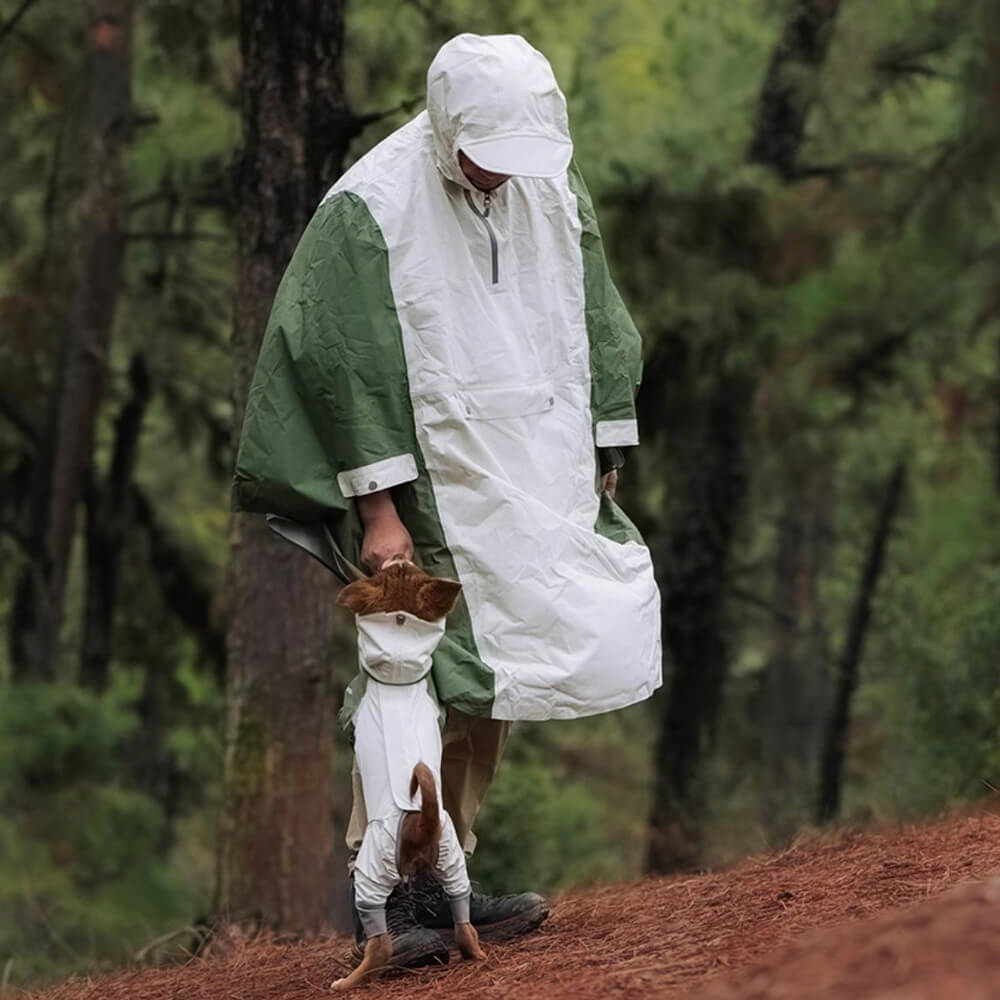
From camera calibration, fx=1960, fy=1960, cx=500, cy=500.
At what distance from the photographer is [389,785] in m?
4.30

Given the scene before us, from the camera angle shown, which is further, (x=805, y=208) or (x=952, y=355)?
(x=952, y=355)

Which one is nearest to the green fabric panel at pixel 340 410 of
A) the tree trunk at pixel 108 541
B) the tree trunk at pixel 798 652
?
the tree trunk at pixel 108 541

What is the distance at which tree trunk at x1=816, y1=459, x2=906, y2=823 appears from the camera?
17.9m

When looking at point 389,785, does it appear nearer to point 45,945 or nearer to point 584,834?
point 45,945

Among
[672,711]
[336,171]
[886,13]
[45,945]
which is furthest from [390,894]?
[886,13]

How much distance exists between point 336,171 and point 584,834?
871 cm

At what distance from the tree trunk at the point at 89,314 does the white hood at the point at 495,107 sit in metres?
7.86

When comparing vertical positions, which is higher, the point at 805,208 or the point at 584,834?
the point at 805,208

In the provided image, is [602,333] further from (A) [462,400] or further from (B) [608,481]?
(A) [462,400]

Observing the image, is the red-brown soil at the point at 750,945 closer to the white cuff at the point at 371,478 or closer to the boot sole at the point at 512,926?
the boot sole at the point at 512,926

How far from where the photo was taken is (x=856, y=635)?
19.8 metres

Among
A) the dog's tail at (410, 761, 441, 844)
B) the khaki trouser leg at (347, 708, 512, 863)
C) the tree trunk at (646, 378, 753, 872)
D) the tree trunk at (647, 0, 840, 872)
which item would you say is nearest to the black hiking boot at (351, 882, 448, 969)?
the khaki trouser leg at (347, 708, 512, 863)

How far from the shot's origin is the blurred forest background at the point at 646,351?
10828 millimetres

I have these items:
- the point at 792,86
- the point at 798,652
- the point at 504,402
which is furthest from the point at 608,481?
the point at 798,652
